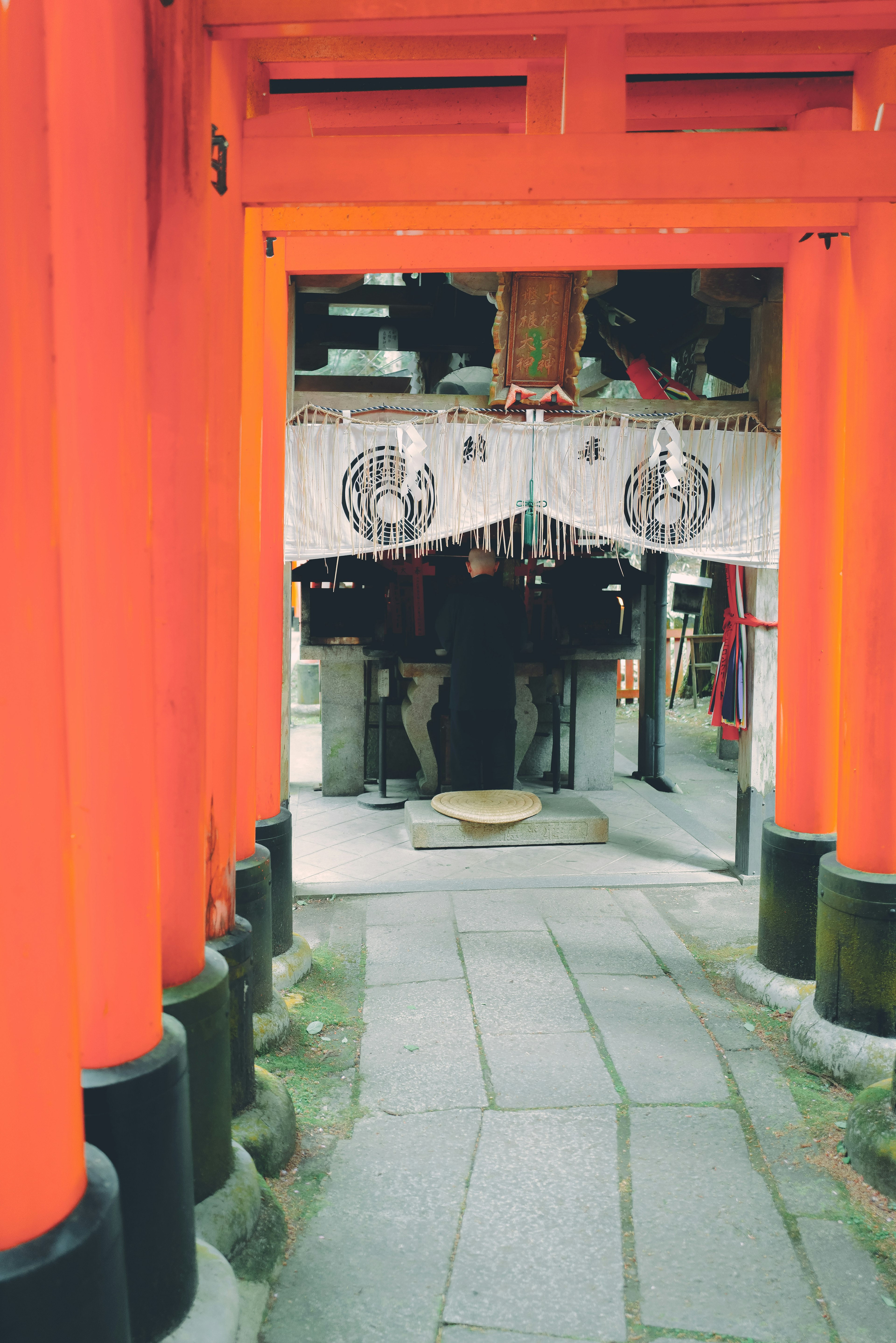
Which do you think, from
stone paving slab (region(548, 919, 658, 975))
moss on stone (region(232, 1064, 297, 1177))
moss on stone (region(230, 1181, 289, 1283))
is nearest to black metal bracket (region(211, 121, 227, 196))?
moss on stone (region(232, 1064, 297, 1177))

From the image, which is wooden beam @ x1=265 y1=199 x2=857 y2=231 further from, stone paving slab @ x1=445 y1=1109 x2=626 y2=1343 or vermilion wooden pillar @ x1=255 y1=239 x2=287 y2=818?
stone paving slab @ x1=445 y1=1109 x2=626 y2=1343

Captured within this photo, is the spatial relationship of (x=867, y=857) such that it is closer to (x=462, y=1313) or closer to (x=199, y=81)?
(x=462, y=1313)

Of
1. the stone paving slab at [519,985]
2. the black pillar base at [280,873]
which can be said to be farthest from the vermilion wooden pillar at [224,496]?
the stone paving slab at [519,985]

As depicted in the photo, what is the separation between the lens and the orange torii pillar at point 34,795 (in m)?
1.79

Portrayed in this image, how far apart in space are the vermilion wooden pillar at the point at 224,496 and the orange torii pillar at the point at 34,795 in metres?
1.45

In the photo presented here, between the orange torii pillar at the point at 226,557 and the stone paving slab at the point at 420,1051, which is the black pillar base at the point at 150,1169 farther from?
the stone paving slab at the point at 420,1051

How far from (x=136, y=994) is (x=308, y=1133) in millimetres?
1817

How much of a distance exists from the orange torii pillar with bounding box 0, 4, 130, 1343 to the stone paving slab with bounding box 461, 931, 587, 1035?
307cm

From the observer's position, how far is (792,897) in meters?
5.12

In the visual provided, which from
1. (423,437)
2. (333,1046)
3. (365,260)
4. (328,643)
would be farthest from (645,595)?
(333,1046)

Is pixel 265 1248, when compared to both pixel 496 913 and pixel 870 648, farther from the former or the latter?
pixel 496 913

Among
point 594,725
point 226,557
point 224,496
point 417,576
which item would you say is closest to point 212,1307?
point 226,557

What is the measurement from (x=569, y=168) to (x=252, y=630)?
242 cm

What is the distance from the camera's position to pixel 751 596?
7031mm
